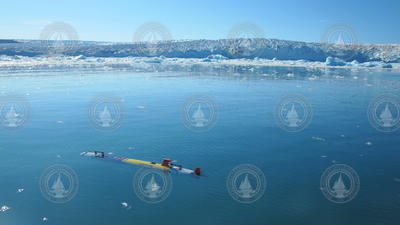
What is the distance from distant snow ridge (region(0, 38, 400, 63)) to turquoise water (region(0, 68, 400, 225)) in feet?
167

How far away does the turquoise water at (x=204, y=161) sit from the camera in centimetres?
812

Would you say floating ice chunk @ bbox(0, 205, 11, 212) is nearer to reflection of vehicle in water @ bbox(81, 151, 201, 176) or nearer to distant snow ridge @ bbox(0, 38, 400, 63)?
reflection of vehicle in water @ bbox(81, 151, 201, 176)

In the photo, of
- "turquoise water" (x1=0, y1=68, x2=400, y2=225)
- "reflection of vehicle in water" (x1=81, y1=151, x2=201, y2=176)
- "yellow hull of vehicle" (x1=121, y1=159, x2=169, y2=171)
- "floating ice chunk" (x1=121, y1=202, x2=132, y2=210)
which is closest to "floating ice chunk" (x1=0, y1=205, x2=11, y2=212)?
"turquoise water" (x1=0, y1=68, x2=400, y2=225)

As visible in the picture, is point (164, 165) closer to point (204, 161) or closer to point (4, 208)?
point (204, 161)

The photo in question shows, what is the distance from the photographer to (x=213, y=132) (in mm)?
14828

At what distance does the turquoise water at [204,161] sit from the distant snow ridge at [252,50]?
50.9m

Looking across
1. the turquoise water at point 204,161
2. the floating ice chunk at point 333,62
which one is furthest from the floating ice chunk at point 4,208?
the floating ice chunk at point 333,62

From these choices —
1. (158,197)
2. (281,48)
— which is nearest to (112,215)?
(158,197)

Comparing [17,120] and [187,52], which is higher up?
[187,52]

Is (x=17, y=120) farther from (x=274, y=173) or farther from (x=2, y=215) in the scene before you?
(x=274, y=173)

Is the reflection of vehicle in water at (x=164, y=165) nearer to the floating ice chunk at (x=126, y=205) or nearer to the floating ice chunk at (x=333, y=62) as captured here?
the floating ice chunk at (x=126, y=205)

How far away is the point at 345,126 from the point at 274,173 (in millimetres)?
7960

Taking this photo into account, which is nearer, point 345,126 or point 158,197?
point 158,197

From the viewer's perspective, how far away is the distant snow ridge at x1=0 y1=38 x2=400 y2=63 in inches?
2633
